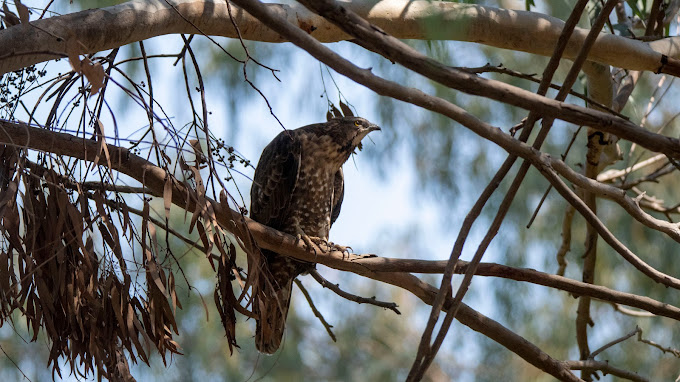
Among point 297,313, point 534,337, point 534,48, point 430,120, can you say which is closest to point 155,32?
point 534,48

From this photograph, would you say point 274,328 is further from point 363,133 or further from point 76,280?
point 76,280

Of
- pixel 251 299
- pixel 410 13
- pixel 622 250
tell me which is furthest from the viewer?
pixel 410 13

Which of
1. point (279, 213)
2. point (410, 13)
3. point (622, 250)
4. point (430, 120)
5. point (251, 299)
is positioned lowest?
point (251, 299)

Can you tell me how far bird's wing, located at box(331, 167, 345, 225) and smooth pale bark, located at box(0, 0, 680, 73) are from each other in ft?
3.40

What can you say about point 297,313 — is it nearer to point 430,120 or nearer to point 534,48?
point 430,120

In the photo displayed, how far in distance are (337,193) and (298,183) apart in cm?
33

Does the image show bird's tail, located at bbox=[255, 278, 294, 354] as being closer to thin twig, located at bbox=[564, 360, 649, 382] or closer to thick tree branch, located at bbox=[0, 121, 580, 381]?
thick tree branch, located at bbox=[0, 121, 580, 381]

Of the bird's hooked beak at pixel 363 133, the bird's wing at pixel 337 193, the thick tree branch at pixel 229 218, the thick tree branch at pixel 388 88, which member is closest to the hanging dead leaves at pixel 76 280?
the thick tree branch at pixel 229 218

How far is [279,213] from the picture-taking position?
10.9 feet

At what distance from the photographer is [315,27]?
8.35ft

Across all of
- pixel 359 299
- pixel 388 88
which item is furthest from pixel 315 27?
pixel 388 88

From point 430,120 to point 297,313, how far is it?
4.73 feet

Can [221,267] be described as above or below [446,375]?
below

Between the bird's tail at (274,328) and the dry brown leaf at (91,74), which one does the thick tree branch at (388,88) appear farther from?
the bird's tail at (274,328)
